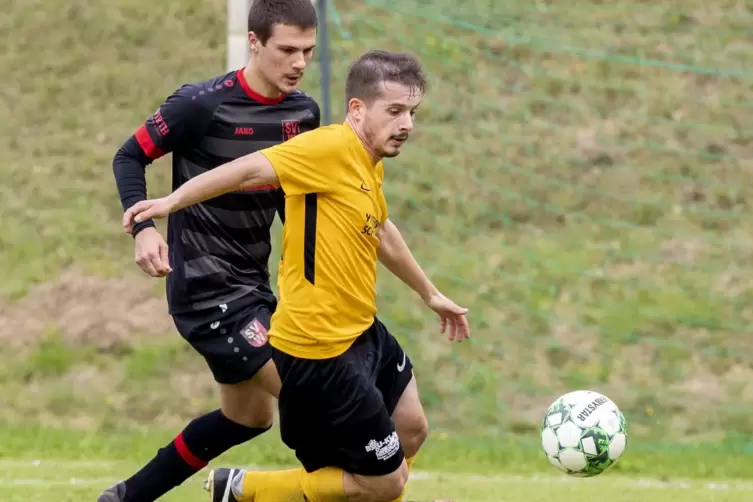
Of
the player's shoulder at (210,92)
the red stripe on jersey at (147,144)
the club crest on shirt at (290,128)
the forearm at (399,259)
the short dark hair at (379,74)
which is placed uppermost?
the short dark hair at (379,74)

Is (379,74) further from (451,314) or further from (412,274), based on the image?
(451,314)

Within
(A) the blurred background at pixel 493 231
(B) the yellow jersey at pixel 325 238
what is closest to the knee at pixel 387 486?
(B) the yellow jersey at pixel 325 238

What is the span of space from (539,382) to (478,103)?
302 centimetres

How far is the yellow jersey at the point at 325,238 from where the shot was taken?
3.77 metres

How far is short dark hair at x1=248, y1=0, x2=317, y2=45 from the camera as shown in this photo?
4.21 m

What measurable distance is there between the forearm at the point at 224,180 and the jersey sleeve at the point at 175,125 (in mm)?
608

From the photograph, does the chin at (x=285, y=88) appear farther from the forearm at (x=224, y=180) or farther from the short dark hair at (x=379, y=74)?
the forearm at (x=224, y=180)

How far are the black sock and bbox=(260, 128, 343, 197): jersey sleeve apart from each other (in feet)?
3.75

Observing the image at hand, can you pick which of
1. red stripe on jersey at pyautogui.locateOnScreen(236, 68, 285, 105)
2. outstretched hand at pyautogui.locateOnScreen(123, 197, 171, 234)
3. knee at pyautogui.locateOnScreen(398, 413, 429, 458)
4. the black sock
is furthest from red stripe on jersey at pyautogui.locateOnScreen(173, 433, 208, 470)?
red stripe on jersey at pyautogui.locateOnScreen(236, 68, 285, 105)

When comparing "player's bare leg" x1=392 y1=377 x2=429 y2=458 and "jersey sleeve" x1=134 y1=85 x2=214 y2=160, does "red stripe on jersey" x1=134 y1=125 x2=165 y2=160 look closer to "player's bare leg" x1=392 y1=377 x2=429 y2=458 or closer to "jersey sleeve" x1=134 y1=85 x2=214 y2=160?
"jersey sleeve" x1=134 y1=85 x2=214 y2=160

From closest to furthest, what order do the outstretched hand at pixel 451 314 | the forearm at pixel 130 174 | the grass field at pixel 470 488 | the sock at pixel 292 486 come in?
the sock at pixel 292 486 → the forearm at pixel 130 174 → the outstretched hand at pixel 451 314 → the grass field at pixel 470 488

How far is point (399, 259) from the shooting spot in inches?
167

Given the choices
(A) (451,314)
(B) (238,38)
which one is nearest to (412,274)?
(A) (451,314)

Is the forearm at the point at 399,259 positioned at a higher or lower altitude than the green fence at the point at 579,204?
higher
